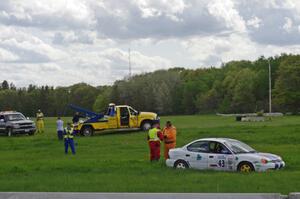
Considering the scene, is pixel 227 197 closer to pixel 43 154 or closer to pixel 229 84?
pixel 43 154

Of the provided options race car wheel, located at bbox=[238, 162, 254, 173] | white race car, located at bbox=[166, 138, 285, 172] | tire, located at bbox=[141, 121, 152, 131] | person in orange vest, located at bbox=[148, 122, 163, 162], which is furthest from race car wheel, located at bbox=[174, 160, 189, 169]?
tire, located at bbox=[141, 121, 152, 131]

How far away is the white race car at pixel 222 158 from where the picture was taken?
19656 mm

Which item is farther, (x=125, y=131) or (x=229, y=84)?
(x=229, y=84)

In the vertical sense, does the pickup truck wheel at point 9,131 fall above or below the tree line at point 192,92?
below

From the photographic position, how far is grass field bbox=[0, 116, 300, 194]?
14031 millimetres

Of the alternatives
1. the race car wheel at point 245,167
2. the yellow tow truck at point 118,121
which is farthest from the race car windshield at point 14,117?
the race car wheel at point 245,167

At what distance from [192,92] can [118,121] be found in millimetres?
103543

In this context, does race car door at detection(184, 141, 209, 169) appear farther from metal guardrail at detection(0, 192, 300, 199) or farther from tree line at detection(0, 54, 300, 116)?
tree line at detection(0, 54, 300, 116)

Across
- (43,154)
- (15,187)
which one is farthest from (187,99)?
(15,187)

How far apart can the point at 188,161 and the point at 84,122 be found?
873 inches

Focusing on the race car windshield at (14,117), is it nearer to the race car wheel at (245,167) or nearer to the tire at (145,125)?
the tire at (145,125)

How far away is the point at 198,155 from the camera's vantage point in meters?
20.7

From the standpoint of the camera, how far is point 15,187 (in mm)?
14477

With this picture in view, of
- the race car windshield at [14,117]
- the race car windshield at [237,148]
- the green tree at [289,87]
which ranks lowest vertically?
the race car windshield at [237,148]
